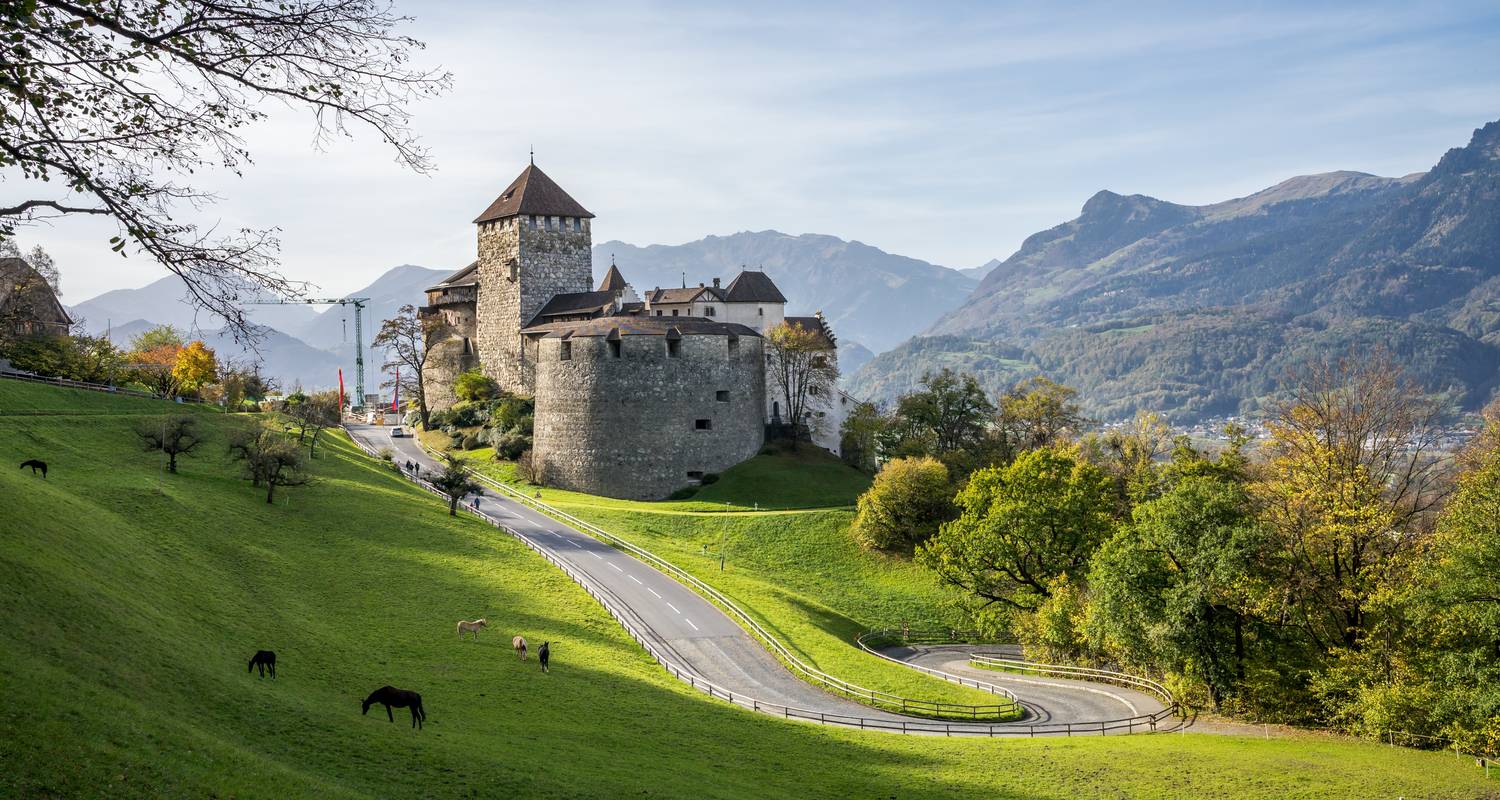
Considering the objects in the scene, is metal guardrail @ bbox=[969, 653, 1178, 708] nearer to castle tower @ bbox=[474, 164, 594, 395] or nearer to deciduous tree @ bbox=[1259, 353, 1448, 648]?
deciduous tree @ bbox=[1259, 353, 1448, 648]

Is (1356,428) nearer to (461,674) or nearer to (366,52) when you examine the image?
(461,674)

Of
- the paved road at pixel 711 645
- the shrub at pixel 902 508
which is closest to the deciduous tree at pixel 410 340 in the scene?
the paved road at pixel 711 645

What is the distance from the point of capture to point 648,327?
73.2m

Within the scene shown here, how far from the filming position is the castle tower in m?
85.0

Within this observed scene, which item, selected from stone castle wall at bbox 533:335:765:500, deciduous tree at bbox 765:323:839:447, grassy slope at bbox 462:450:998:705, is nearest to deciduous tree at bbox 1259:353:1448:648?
grassy slope at bbox 462:450:998:705

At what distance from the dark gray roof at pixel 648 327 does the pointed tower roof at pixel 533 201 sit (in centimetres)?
1390

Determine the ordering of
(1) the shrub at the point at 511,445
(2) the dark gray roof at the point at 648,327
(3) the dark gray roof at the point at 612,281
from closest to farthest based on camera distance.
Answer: (2) the dark gray roof at the point at 648,327 → (1) the shrub at the point at 511,445 → (3) the dark gray roof at the point at 612,281

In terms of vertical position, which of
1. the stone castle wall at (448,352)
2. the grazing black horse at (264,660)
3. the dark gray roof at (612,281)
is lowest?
the grazing black horse at (264,660)

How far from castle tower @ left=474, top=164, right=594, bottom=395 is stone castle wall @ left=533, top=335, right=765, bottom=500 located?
11524 millimetres

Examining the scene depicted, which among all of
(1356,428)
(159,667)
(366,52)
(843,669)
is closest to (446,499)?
(843,669)

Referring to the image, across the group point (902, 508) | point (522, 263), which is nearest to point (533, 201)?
point (522, 263)

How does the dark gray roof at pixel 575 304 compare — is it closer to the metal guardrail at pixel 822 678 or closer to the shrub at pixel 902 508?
the metal guardrail at pixel 822 678

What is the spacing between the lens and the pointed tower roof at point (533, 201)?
85562mm

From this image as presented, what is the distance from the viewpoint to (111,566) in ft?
96.7
